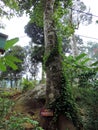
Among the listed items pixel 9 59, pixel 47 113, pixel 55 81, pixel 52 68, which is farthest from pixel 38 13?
pixel 9 59

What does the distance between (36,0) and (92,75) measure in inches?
115

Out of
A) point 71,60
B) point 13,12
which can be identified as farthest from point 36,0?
point 71,60

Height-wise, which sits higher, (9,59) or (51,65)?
(51,65)

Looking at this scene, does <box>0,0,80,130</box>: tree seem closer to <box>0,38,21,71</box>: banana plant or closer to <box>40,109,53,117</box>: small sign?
<box>40,109,53,117</box>: small sign

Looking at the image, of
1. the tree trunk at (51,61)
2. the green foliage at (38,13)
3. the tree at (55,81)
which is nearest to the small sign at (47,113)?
the tree at (55,81)

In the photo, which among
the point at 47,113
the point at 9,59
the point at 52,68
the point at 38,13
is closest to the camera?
the point at 9,59

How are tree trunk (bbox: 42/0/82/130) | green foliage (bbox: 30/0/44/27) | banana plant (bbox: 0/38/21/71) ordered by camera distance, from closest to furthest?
1. banana plant (bbox: 0/38/21/71)
2. tree trunk (bbox: 42/0/82/130)
3. green foliage (bbox: 30/0/44/27)

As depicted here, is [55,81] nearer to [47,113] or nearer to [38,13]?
[47,113]

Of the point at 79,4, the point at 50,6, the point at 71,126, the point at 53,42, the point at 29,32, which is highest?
the point at 79,4

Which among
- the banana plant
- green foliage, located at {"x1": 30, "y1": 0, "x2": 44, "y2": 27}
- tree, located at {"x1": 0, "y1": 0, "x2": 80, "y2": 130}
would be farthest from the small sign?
green foliage, located at {"x1": 30, "y1": 0, "x2": 44, "y2": 27}

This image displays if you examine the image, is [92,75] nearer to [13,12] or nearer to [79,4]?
[13,12]

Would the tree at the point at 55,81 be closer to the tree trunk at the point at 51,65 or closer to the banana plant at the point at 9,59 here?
the tree trunk at the point at 51,65

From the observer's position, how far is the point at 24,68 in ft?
30.5

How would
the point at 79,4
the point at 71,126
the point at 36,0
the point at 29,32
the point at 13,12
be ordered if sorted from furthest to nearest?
the point at 79,4
the point at 29,32
the point at 13,12
the point at 36,0
the point at 71,126
